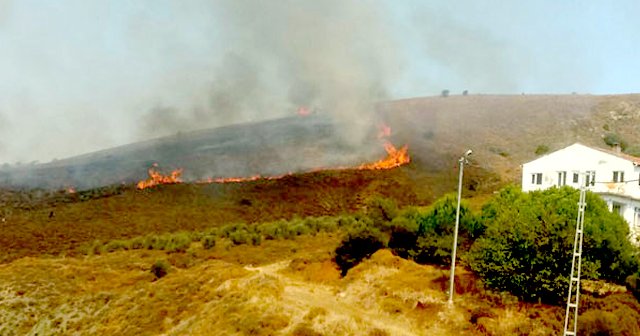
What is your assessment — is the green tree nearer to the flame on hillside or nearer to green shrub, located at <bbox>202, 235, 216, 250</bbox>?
green shrub, located at <bbox>202, 235, 216, 250</bbox>

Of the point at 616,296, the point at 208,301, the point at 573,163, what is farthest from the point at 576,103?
the point at 208,301

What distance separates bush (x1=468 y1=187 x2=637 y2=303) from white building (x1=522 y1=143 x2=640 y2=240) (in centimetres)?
843

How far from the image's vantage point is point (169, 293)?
28.6m

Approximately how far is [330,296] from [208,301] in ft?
26.4

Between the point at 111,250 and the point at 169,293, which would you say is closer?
the point at 169,293

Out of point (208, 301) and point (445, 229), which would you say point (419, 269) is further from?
point (208, 301)

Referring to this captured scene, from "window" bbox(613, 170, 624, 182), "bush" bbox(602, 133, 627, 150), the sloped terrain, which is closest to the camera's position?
the sloped terrain

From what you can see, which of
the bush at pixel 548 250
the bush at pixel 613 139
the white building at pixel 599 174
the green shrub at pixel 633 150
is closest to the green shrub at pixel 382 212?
the white building at pixel 599 174

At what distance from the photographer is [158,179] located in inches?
3255

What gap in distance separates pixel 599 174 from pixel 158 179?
191 feet

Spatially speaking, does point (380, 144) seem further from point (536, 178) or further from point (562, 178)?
point (562, 178)

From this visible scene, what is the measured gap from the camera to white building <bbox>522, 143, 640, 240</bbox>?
38719 millimetres

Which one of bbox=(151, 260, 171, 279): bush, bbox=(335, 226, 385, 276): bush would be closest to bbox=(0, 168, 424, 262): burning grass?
bbox=(151, 260, 171, 279): bush

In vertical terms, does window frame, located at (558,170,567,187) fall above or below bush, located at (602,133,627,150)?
below
